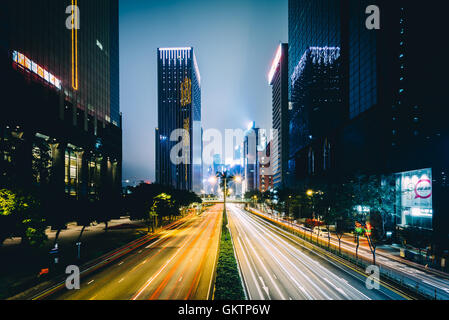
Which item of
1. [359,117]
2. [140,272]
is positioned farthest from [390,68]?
[140,272]

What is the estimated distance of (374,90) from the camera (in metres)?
49.1

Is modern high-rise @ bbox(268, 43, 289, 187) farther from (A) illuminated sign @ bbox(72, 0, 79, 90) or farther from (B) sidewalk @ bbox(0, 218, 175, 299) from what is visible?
(B) sidewalk @ bbox(0, 218, 175, 299)

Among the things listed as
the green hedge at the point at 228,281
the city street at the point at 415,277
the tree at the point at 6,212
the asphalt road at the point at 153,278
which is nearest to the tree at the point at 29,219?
the tree at the point at 6,212

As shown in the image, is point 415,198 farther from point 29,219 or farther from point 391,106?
point 29,219

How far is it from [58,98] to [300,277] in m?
68.3

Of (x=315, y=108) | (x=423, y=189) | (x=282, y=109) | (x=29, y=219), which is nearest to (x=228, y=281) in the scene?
(x=29, y=219)

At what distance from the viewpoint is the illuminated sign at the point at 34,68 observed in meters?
48.5

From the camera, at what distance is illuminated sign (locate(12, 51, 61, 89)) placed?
48.5 metres

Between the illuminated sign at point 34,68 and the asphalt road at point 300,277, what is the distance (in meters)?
59.5

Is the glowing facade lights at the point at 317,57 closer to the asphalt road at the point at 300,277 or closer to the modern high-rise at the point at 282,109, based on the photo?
the modern high-rise at the point at 282,109

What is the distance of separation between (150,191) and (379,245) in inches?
1805

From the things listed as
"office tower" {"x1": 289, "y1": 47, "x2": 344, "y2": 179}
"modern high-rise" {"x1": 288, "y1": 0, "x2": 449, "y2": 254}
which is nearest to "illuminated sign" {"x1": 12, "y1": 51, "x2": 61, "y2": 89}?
"modern high-rise" {"x1": 288, "y1": 0, "x2": 449, "y2": 254}
